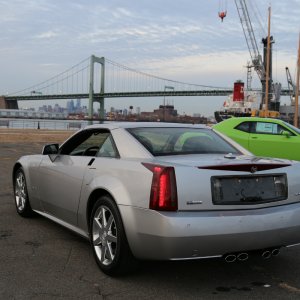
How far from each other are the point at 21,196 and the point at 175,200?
11.0ft

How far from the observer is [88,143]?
5.56 meters

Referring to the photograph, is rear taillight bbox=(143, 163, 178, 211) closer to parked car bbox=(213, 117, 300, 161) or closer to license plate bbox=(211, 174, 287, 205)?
license plate bbox=(211, 174, 287, 205)

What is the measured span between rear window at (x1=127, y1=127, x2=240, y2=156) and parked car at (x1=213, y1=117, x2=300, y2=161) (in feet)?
22.0

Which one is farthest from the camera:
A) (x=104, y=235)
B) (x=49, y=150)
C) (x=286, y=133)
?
(x=286, y=133)

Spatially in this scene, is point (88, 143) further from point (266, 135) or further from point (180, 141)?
point (266, 135)

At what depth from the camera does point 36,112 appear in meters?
98.6

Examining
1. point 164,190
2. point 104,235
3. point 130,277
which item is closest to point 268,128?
point 104,235

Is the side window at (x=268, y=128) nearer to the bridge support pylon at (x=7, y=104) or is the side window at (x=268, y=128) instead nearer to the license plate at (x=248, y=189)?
the license plate at (x=248, y=189)

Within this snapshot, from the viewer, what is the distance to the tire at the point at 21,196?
20.9ft

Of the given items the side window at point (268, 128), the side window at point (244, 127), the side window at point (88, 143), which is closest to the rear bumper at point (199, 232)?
the side window at point (88, 143)

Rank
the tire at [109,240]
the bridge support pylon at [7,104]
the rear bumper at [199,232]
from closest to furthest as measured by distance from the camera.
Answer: the rear bumper at [199,232]
the tire at [109,240]
the bridge support pylon at [7,104]

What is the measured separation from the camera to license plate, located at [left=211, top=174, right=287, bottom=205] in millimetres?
3932

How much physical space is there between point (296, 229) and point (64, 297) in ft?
6.49

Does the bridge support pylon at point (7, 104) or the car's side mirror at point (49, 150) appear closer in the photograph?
the car's side mirror at point (49, 150)
